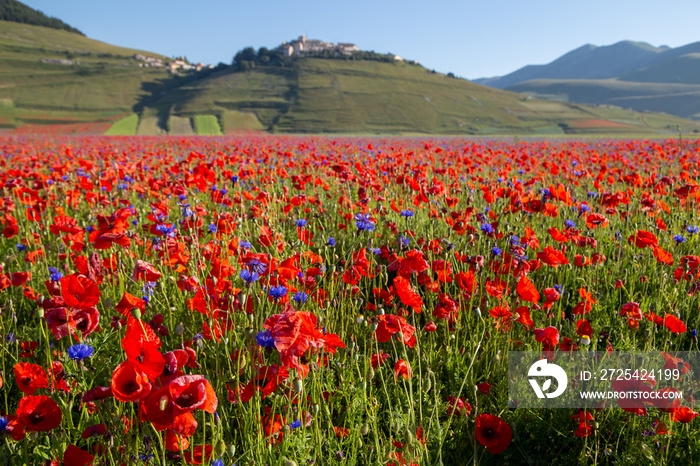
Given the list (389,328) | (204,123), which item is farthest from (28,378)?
(204,123)

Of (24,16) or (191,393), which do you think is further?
(24,16)

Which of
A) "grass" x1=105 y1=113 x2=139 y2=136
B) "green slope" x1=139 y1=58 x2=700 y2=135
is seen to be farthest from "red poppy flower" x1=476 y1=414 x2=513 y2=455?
"green slope" x1=139 y1=58 x2=700 y2=135

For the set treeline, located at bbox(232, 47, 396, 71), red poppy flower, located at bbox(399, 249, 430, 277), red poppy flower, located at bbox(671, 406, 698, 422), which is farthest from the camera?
treeline, located at bbox(232, 47, 396, 71)

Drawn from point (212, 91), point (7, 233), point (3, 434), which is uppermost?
point (212, 91)

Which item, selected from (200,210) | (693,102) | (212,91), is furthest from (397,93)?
(693,102)

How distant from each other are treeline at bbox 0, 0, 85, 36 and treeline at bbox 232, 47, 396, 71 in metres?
91.0

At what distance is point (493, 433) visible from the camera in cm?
144

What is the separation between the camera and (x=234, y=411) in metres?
1.63

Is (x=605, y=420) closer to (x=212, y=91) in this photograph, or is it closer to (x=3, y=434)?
(x=3, y=434)

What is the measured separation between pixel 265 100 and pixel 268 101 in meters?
1.18

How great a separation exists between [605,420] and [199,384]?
1.54 metres

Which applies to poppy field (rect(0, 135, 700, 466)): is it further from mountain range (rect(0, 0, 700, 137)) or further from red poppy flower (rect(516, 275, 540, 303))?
mountain range (rect(0, 0, 700, 137))

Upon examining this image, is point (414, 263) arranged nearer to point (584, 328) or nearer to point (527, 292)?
point (527, 292)

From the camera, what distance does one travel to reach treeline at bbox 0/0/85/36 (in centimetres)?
14075
